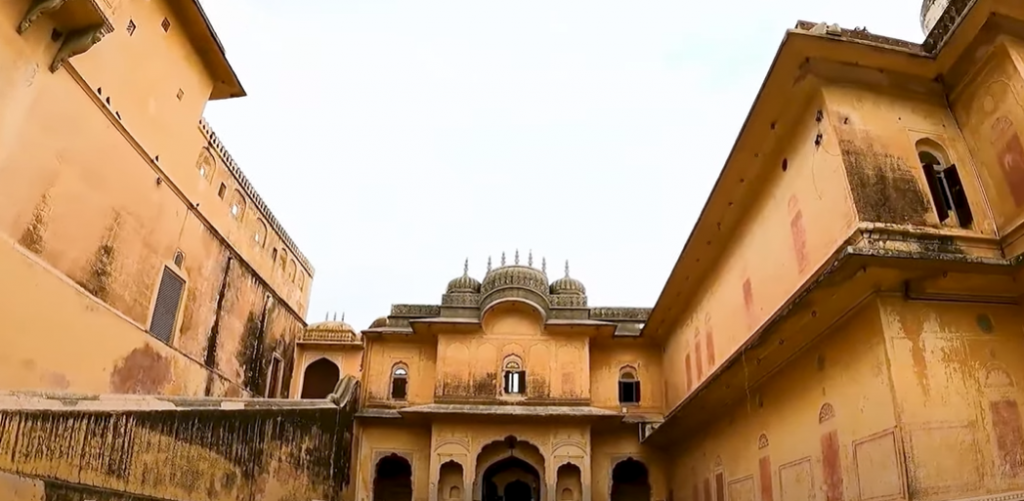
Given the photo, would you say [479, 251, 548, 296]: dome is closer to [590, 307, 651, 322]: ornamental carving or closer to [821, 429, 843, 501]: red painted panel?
[590, 307, 651, 322]: ornamental carving

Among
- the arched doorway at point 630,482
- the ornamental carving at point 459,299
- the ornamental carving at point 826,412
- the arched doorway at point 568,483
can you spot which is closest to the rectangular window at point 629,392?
the arched doorway at point 630,482

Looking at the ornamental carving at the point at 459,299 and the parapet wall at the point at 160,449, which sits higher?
the ornamental carving at the point at 459,299

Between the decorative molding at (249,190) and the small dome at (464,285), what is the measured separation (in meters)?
5.67

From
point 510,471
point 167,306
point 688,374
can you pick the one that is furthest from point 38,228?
point 510,471

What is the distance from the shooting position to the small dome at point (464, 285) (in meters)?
21.7

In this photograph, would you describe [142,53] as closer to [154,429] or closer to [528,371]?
[154,429]

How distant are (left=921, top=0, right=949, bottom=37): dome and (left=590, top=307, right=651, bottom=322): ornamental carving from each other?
1070 cm

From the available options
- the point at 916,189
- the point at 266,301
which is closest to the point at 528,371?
the point at 266,301

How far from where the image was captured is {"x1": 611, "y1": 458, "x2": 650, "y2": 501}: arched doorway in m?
18.6

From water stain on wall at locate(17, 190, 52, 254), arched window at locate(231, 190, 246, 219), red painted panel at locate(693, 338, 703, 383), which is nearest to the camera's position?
water stain on wall at locate(17, 190, 52, 254)

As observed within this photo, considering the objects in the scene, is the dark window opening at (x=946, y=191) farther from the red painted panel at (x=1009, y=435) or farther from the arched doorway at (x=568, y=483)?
the arched doorway at (x=568, y=483)

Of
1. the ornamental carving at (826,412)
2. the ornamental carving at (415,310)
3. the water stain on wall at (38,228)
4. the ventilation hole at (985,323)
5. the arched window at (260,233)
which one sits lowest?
the ornamental carving at (826,412)

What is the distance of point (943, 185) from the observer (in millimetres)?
8414

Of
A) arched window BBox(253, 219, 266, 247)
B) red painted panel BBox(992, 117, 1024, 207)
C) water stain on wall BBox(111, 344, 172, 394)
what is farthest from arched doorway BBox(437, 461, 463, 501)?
red painted panel BBox(992, 117, 1024, 207)
